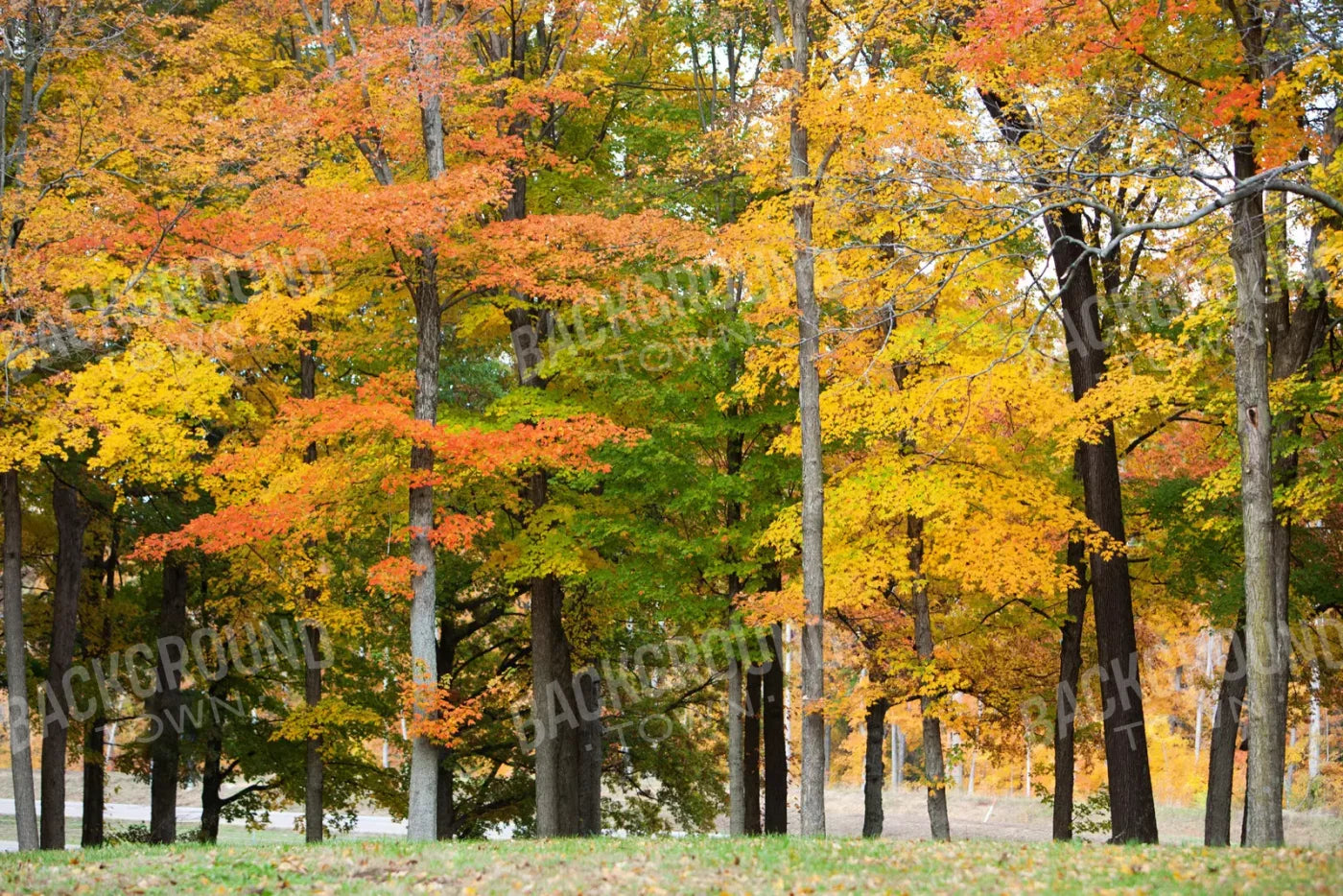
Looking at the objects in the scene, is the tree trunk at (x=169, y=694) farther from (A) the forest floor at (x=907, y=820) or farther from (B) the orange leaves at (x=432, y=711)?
(B) the orange leaves at (x=432, y=711)

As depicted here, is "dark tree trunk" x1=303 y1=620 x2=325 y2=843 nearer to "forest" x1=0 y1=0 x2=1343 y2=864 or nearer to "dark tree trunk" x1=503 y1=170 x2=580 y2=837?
"forest" x1=0 y1=0 x2=1343 y2=864

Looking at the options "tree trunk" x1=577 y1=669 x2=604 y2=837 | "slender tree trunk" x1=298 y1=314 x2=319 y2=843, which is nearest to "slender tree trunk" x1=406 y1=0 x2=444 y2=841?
"slender tree trunk" x1=298 y1=314 x2=319 y2=843

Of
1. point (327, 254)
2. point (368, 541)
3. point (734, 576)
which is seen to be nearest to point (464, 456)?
point (327, 254)

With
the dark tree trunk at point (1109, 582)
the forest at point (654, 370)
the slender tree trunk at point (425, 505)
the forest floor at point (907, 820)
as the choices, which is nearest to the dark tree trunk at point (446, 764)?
the forest at point (654, 370)

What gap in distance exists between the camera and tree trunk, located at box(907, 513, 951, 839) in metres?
19.3

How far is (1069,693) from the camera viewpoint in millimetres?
20062

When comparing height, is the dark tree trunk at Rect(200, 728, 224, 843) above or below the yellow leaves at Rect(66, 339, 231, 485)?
below

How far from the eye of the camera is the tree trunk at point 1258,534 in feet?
42.7

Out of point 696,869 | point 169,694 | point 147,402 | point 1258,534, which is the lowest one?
point 696,869

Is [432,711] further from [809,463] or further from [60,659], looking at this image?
[60,659]

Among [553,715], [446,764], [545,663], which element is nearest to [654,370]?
[545,663]

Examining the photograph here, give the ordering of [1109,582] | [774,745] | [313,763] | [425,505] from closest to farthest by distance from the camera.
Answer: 1. [1109,582]
2. [425,505]
3. [313,763]
4. [774,745]

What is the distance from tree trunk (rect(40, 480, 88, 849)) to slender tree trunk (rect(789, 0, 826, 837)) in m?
12.4

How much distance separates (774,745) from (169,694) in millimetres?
11364
